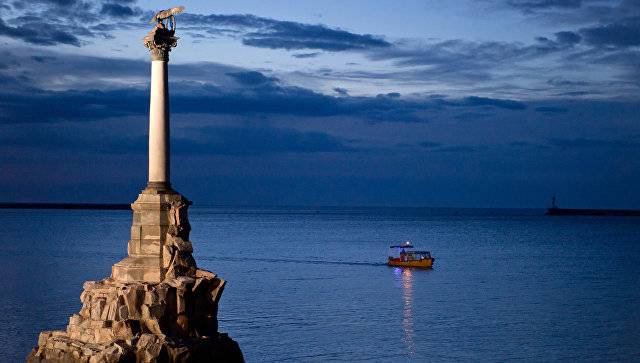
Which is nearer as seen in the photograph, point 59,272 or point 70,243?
point 59,272

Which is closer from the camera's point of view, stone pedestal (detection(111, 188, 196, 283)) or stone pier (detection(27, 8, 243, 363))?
stone pier (detection(27, 8, 243, 363))

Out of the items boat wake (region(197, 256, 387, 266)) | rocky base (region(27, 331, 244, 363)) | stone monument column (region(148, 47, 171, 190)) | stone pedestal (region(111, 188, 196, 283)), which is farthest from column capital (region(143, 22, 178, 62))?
boat wake (region(197, 256, 387, 266))

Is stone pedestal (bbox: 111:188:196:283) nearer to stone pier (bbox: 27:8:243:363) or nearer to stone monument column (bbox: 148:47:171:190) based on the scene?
stone pier (bbox: 27:8:243:363)

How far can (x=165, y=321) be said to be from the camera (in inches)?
1030

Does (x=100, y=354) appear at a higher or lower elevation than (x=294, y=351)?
higher

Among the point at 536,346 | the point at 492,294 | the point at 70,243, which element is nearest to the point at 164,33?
the point at 536,346

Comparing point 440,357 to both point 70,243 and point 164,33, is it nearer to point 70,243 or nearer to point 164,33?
point 164,33

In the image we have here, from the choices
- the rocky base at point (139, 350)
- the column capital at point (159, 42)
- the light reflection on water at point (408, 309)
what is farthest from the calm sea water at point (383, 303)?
the column capital at point (159, 42)

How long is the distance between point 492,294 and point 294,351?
2798 cm

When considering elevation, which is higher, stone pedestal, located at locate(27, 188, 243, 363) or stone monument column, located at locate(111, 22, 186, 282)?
stone monument column, located at locate(111, 22, 186, 282)

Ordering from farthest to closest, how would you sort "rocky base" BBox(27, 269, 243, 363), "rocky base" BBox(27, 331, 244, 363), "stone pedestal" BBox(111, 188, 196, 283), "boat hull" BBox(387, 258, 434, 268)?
1. "boat hull" BBox(387, 258, 434, 268)
2. "stone pedestal" BBox(111, 188, 196, 283)
3. "rocky base" BBox(27, 269, 243, 363)
4. "rocky base" BBox(27, 331, 244, 363)

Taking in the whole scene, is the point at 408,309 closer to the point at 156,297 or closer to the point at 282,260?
the point at 156,297

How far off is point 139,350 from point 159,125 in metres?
7.18

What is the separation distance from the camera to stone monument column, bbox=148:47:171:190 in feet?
91.6
